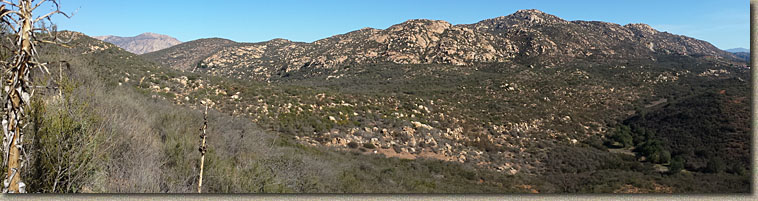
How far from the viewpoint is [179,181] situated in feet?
17.1

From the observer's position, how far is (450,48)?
4675cm

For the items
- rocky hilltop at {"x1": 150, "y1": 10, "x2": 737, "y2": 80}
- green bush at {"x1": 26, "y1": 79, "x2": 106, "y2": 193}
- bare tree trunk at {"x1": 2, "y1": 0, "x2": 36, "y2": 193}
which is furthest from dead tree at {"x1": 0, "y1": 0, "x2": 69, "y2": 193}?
rocky hilltop at {"x1": 150, "y1": 10, "x2": 737, "y2": 80}

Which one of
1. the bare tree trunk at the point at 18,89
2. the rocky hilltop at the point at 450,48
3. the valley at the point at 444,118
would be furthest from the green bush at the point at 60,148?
the rocky hilltop at the point at 450,48

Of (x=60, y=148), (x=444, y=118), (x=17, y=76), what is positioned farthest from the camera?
(x=444, y=118)

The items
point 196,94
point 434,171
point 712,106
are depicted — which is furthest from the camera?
point 196,94

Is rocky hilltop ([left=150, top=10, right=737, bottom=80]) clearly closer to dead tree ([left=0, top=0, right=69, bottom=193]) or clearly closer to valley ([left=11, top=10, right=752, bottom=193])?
valley ([left=11, top=10, right=752, bottom=193])

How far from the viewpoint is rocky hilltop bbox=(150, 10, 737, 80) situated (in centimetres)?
4142

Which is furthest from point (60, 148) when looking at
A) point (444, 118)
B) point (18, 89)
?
point (444, 118)

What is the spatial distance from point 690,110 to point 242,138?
1837 centimetres

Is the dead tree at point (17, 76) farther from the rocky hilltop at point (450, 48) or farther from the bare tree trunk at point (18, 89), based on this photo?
the rocky hilltop at point (450, 48)

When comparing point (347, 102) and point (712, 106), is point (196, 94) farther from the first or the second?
point (712, 106)

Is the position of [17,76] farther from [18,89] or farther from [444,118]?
[444,118]

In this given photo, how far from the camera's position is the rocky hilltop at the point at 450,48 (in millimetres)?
41425

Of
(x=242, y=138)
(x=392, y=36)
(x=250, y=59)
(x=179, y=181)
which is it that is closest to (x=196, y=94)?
(x=242, y=138)
